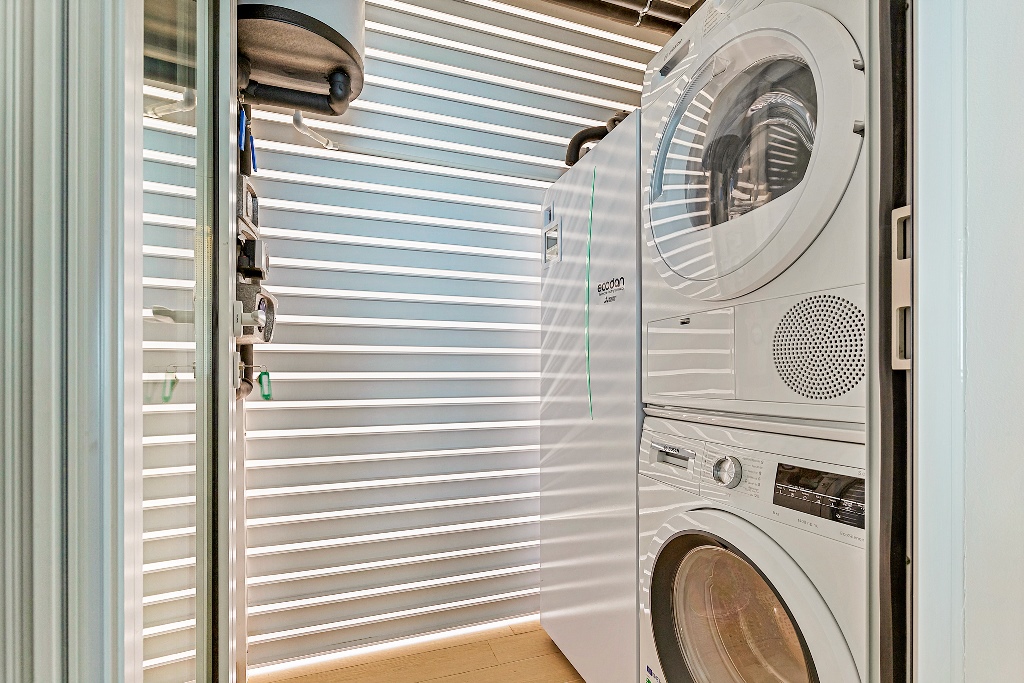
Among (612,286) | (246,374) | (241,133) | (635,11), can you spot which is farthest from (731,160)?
(635,11)

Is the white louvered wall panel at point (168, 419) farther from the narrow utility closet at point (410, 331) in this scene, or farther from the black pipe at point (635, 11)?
the black pipe at point (635, 11)

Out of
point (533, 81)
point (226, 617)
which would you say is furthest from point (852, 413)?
point (533, 81)

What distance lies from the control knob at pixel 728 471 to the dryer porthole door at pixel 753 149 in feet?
1.15

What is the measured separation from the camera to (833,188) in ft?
2.80

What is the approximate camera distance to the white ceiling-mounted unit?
50.8 inches

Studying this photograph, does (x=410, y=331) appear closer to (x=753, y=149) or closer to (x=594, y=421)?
(x=594, y=421)

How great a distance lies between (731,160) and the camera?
111cm

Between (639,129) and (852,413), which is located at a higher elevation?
(639,129)

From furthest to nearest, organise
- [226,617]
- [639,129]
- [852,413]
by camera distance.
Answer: [639,129], [226,617], [852,413]

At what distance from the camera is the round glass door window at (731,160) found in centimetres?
97

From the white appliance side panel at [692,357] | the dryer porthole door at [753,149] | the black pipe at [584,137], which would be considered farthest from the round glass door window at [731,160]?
the black pipe at [584,137]

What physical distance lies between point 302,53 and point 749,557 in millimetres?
1686
